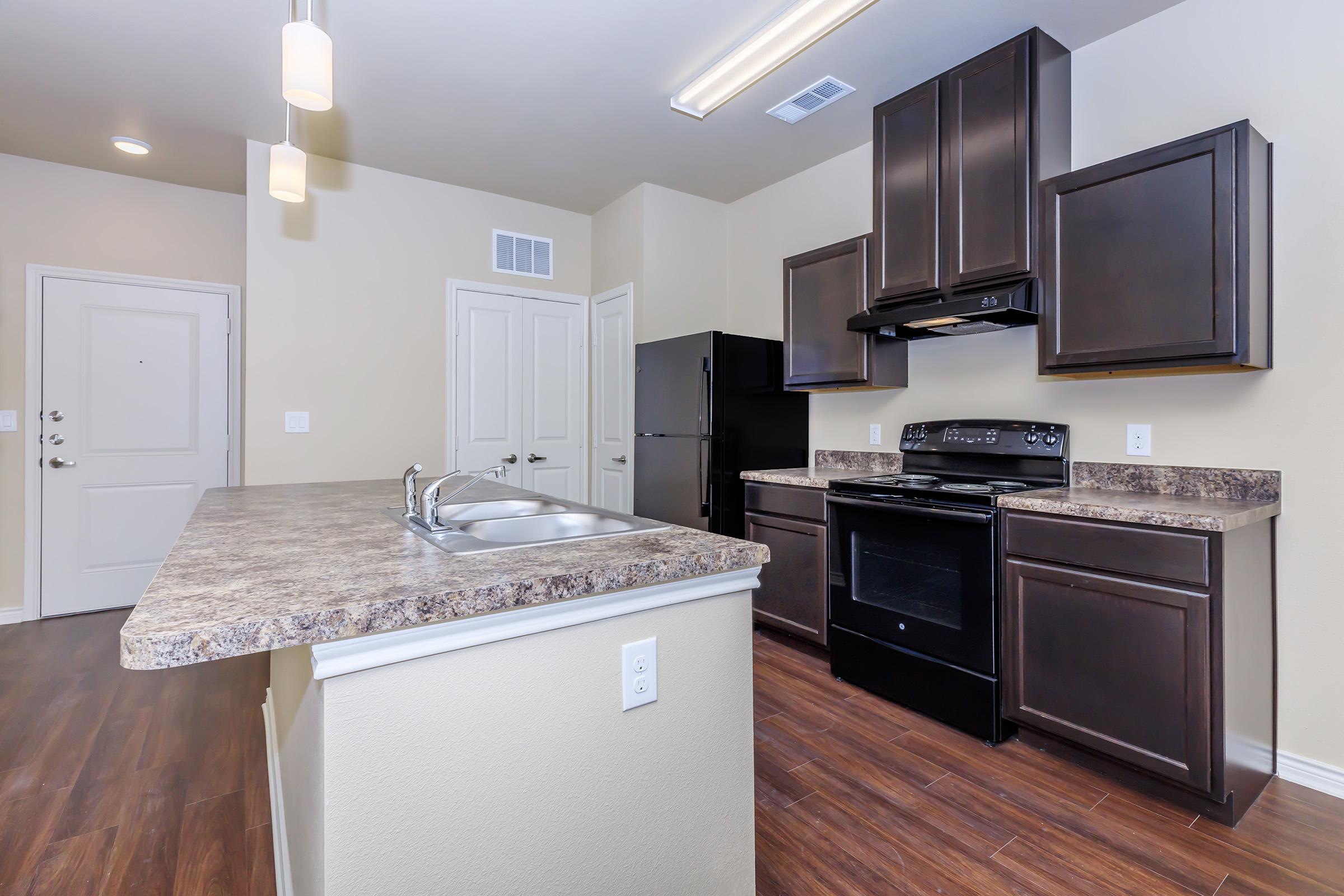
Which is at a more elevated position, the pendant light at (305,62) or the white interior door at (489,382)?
the pendant light at (305,62)

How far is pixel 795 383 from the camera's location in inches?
136

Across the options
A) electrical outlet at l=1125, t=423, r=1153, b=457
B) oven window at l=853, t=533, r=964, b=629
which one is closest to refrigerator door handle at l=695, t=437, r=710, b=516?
oven window at l=853, t=533, r=964, b=629

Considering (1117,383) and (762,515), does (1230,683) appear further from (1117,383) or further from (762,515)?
(762,515)

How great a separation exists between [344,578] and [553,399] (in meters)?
3.62

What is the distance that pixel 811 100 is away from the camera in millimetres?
2996

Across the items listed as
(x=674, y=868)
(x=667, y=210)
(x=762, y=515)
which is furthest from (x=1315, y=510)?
(x=667, y=210)

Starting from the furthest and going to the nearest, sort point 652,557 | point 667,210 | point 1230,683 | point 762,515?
point 667,210, point 762,515, point 1230,683, point 652,557

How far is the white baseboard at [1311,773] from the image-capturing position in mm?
1957

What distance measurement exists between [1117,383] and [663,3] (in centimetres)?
221

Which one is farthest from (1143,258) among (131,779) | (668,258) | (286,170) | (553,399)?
(131,779)

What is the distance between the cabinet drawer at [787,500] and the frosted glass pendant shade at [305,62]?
7.59 feet

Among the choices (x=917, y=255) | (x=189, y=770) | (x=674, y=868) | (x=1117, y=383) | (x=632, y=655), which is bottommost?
(x=189, y=770)

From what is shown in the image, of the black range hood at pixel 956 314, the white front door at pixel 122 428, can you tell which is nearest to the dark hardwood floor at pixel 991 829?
the black range hood at pixel 956 314

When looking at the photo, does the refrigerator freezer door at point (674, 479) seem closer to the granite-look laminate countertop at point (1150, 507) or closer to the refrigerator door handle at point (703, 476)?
the refrigerator door handle at point (703, 476)
